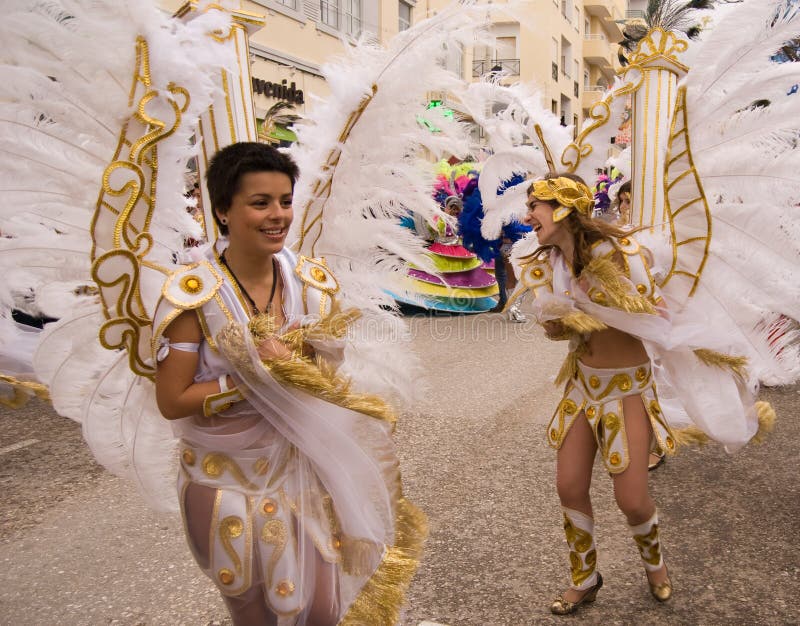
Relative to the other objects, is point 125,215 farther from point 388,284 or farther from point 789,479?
point 789,479

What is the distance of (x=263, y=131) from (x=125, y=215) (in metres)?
1.21

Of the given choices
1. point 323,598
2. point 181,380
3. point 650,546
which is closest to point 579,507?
point 650,546

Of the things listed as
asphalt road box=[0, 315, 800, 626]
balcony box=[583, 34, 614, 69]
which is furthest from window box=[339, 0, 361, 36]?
balcony box=[583, 34, 614, 69]

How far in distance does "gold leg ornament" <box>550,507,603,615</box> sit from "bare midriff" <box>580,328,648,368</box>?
2.13ft

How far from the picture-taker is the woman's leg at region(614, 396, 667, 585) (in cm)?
287

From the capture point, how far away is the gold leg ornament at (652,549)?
295 centimetres

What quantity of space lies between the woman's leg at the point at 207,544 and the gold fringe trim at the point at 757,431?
7.33ft

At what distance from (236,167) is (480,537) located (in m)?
2.53

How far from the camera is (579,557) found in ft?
9.78

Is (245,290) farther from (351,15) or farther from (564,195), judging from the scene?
(351,15)

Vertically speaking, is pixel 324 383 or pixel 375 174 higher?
pixel 375 174

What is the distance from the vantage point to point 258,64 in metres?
12.9

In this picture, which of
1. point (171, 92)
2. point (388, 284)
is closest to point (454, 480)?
point (388, 284)

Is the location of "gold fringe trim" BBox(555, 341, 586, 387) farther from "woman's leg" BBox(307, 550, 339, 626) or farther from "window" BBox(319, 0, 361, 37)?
"window" BBox(319, 0, 361, 37)
